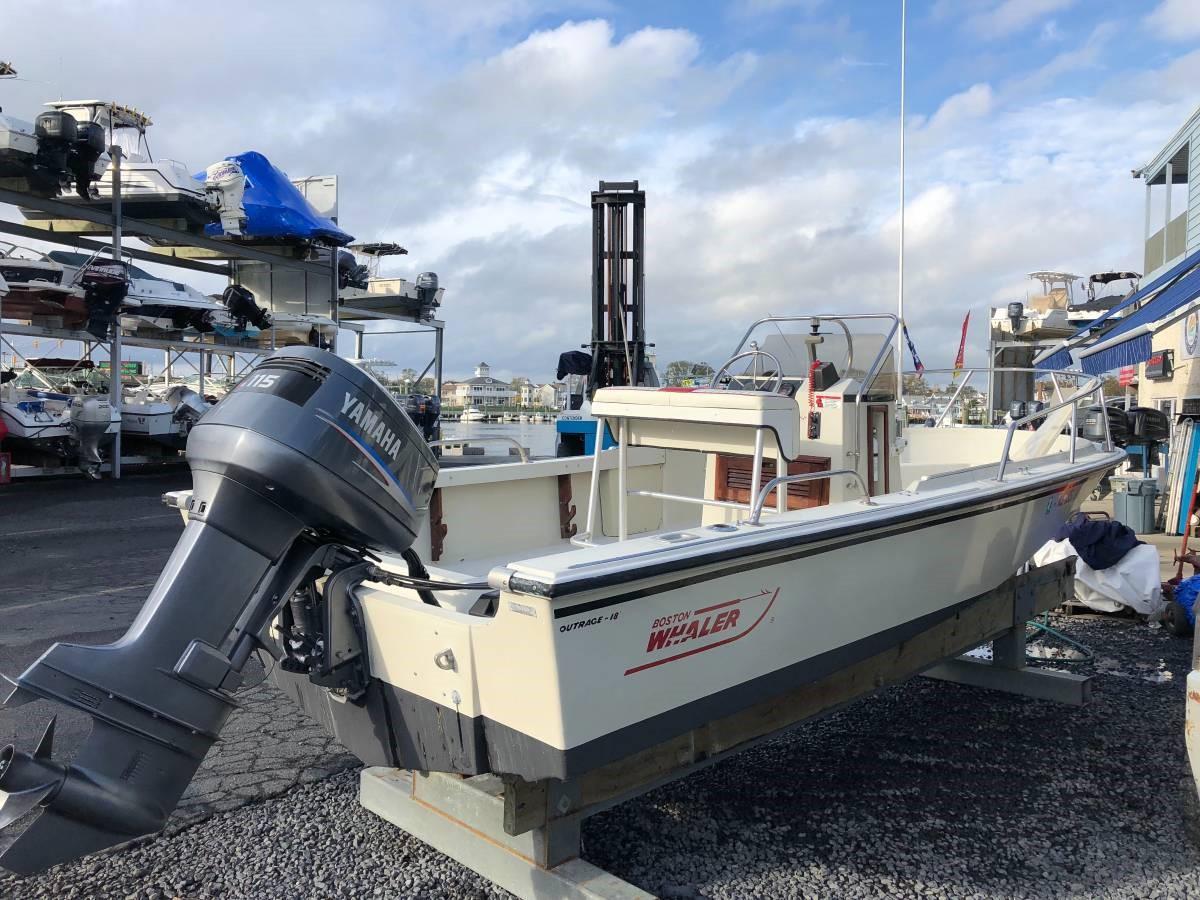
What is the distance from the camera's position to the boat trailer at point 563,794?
8.05 feet

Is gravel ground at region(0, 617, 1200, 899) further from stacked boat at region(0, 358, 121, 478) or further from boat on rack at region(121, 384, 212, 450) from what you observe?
boat on rack at region(121, 384, 212, 450)

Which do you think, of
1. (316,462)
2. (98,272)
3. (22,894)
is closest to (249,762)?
(22,894)

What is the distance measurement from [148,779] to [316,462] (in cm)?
86

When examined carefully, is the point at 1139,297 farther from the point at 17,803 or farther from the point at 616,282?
the point at 17,803

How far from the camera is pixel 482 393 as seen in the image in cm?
3070

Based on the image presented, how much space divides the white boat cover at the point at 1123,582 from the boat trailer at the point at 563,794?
2.78m

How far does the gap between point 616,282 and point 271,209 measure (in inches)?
278

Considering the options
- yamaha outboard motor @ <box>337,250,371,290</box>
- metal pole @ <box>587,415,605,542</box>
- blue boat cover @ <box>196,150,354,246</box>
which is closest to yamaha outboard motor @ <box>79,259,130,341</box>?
blue boat cover @ <box>196,150,354,246</box>

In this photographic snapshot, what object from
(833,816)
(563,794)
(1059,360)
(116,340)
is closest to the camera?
(563,794)

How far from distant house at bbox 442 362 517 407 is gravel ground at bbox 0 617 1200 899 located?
25263mm

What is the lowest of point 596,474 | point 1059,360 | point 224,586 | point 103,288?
point 224,586

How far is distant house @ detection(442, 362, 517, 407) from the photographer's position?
29.5 m

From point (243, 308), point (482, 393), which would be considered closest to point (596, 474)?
point (243, 308)

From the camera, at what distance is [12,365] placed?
1716 centimetres
